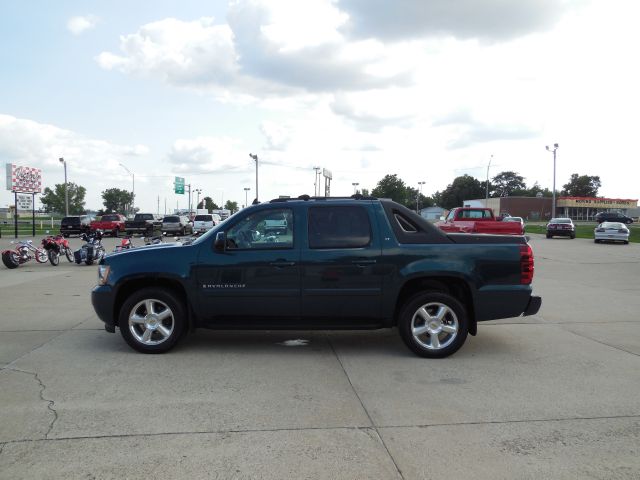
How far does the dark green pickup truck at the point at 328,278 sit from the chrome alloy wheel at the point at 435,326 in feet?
0.04

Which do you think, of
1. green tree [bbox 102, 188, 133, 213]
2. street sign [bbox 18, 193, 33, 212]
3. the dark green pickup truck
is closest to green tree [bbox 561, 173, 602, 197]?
green tree [bbox 102, 188, 133, 213]

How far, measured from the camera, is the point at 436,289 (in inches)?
241

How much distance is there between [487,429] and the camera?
402 cm

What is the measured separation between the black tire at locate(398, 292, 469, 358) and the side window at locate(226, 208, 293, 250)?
157cm

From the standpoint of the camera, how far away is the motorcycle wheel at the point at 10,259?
16.0 metres

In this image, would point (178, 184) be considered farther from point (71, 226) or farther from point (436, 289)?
Answer: point (436, 289)

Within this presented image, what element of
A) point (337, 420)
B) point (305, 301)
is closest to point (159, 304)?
point (305, 301)

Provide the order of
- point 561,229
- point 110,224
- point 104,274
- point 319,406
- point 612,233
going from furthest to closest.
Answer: point 110,224 → point 561,229 → point 612,233 → point 104,274 → point 319,406

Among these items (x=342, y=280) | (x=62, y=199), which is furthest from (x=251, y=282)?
(x=62, y=199)

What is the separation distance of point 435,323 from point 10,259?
49.1ft

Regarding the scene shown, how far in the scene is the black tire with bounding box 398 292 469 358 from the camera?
588 cm

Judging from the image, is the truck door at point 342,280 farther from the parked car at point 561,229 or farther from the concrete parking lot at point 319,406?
the parked car at point 561,229

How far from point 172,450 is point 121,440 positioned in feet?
A: 1.46

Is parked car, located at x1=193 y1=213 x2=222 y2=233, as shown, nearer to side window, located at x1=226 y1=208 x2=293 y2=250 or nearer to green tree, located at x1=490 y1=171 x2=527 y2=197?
side window, located at x1=226 y1=208 x2=293 y2=250
